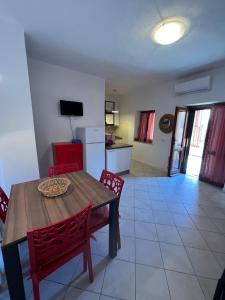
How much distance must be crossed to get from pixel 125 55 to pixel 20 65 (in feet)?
5.68

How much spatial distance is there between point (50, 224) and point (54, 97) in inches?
115

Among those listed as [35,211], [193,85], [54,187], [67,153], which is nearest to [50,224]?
[35,211]

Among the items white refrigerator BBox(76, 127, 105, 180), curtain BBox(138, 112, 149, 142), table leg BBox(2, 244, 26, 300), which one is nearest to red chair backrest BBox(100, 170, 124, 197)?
table leg BBox(2, 244, 26, 300)

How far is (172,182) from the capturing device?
3512 mm

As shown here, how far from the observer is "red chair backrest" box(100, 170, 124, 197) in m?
1.60

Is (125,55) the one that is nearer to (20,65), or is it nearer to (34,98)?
(20,65)

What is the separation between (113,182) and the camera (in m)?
1.73

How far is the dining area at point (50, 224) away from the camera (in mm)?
910

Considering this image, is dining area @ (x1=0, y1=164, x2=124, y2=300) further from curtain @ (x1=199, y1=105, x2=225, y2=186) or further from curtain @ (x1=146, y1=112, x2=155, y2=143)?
curtain @ (x1=146, y1=112, x2=155, y2=143)

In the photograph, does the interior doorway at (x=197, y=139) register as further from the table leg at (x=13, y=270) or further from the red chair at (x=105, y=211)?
the table leg at (x=13, y=270)

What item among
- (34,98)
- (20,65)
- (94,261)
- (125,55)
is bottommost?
(94,261)

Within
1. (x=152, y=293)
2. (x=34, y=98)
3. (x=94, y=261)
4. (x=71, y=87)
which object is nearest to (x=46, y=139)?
(x=34, y=98)

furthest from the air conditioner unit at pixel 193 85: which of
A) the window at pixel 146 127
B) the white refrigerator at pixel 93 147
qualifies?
the white refrigerator at pixel 93 147

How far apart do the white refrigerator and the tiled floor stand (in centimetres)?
112
